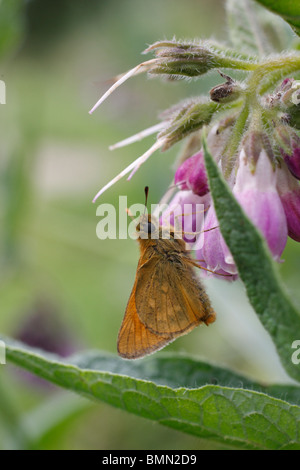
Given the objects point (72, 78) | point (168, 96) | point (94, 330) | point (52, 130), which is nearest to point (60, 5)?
point (72, 78)

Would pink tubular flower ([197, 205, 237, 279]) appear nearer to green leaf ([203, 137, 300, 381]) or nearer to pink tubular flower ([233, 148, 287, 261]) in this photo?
pink tubular flower ([233, 148, 287, 261])

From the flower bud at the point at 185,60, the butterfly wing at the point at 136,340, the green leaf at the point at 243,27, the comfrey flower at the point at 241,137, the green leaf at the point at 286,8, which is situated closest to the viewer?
the green leaf at the point at 286,8

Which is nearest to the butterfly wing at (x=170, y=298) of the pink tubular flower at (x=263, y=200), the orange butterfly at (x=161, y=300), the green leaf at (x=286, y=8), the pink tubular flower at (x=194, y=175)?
the orange butterfly at (x=161, y=300)

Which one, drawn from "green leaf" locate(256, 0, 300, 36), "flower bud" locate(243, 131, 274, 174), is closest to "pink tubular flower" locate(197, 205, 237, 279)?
"flower bud" locate(243, 131, 274, 174)

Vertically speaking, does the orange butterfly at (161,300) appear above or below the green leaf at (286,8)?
below

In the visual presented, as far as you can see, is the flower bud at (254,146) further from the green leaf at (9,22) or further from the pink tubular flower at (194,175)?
the green leaf at (9,22)
